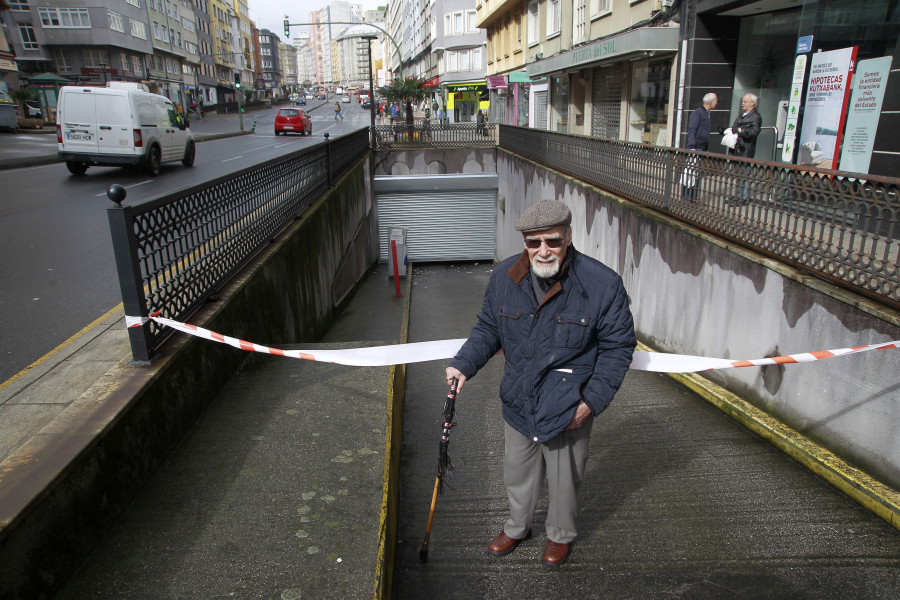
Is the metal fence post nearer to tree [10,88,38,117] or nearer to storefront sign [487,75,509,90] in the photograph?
storefront sign [487,75,509,90]

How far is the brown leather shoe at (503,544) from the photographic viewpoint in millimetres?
3127

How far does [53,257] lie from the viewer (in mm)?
7031

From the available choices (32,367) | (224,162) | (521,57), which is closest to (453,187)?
(224,162)

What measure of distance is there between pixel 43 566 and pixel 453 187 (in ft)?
64.7

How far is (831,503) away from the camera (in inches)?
140

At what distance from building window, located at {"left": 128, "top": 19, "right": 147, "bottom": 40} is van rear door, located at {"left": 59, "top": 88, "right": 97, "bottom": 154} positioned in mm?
45655

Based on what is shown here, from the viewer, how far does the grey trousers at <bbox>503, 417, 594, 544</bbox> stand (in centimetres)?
281

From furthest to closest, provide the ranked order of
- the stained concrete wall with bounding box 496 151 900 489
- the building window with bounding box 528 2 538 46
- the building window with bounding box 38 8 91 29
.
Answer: the building window with bounding box 38 8 91 29
the building window with bounding box 528 2 538 46
the stained concrete wall with bounding box 496 151 900 489

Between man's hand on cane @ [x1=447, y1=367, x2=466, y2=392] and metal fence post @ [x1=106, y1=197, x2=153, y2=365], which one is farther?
metal fence post @ [x1=106, y1=197, x2=153, y2=365]

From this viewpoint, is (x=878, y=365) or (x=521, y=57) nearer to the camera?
(x=878, y=365)

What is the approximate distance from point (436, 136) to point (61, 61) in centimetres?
4291

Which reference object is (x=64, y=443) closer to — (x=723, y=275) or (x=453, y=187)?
(x=723, y=275)

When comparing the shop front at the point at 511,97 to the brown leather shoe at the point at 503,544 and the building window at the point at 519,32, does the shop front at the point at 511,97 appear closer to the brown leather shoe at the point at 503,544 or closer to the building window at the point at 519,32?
the building window at the point at 519,32

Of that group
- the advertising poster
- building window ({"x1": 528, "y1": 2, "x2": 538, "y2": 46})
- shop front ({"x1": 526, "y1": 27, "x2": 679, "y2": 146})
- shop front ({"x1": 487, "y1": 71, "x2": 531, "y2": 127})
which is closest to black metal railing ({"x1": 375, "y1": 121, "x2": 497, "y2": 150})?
shop front ({"x1": 526, "y1": 27, "x2": 679, "y2": 146})
